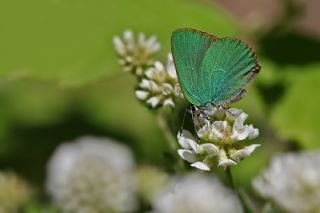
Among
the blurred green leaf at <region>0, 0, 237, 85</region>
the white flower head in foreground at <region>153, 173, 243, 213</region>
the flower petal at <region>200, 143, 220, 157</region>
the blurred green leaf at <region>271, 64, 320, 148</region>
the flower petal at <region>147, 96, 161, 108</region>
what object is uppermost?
the blurred green leaf at <region>0, 0, 237, 85</region>

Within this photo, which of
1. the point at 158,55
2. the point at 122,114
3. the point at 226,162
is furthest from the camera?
the point at 122,114

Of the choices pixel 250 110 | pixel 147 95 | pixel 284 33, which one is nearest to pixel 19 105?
pixel 250 110

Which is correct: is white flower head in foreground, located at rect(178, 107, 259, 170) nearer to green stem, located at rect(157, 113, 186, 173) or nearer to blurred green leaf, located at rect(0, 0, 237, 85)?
green stem, located at rect(157, 113, 186, 173)

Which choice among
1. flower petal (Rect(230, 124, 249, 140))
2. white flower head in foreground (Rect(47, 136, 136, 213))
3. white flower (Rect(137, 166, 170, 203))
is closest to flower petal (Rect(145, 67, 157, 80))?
flower petal (Rect(230, 124, 249, 140))

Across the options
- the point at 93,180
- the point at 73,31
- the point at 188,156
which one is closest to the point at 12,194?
the point at 93,180

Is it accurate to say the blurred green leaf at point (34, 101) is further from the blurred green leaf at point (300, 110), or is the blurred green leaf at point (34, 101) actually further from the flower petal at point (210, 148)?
the flower petal at point (210, 148)

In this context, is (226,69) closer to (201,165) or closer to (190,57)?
(190,57)
